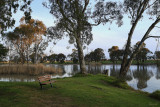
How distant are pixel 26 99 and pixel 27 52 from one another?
1490 inches

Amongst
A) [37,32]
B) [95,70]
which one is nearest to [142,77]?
[95,70]

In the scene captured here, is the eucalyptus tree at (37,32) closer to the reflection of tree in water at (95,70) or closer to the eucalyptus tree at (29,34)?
the eucalyptus tree at (29,34)

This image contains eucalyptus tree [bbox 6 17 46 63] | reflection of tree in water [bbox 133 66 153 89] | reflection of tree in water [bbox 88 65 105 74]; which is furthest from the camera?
eucalyptus tree [bbox 6 17 46 63]

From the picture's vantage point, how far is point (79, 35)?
15.8 m

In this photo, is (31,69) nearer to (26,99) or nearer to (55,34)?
(55,34)

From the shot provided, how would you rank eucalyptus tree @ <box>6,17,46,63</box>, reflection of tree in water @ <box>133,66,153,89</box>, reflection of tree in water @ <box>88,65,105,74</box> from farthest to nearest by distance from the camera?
eucalyptus tree @ <box>6,17,46,63</box> → reflection of tree in water @ <box>88,65,105,74</box> → reflection of tree in water @ <box>133,66,153,89</box>

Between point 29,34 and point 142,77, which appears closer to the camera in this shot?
point 142,77

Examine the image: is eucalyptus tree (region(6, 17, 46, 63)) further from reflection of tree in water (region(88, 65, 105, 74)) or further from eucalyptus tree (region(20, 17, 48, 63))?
reflection of tree in water (region(88, 65, 105, 74))

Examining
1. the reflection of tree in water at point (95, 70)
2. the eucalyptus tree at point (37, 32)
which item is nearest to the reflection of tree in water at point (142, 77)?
the reflection of tree in water at point (95, 70)

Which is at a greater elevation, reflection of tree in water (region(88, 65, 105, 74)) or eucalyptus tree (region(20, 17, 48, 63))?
eucalyptus tree (region(20, 17, 48, 63))

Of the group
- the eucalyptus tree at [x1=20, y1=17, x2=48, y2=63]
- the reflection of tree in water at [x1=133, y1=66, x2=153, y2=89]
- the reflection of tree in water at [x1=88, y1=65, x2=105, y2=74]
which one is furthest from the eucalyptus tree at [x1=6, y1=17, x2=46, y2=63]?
the reflection of tree in water at [x1=133, y1=66, x2=153, y2=89]

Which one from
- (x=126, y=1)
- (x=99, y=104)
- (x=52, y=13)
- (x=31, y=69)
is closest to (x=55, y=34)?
(x=52, y=13)

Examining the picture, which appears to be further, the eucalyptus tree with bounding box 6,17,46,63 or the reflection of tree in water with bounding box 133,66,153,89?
the eucalyptus tree with bounding box 6,17,46,63

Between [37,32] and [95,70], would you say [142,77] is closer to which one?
[95,70]
